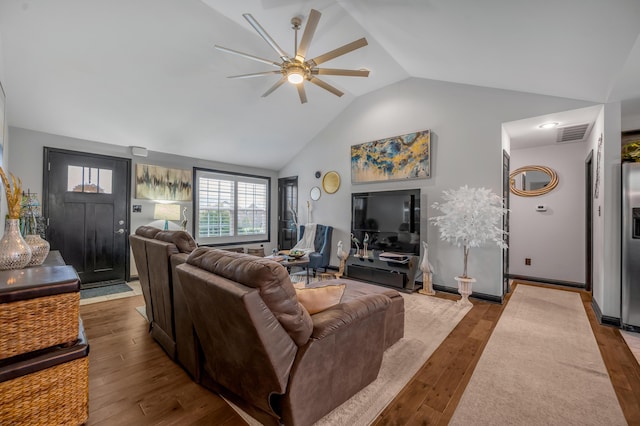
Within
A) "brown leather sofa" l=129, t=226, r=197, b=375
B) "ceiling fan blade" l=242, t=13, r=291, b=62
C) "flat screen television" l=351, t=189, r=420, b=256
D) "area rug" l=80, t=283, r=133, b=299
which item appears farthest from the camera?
"flat screen television" l=351, t=189, r=420, b=256

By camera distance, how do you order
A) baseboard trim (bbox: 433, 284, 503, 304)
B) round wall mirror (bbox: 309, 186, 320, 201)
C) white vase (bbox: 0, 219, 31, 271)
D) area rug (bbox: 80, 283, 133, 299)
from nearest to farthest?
white vase (bbox: 0, 219, 31, 271), baseboard trim (bbox: 433, 284, 503, 304), area rug (bbox: 80, 283, 133, 299), round wall mirror (bbox: 309, 186, 320, 201)

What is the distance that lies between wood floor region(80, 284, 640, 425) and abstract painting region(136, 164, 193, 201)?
2.76 m

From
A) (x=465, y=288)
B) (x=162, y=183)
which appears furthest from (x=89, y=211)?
(x=465, y=288)

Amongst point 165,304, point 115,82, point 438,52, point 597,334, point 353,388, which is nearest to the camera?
point 353,388

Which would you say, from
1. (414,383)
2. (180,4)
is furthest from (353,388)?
(180,4)

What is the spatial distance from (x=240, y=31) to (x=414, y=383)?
13.7 feet

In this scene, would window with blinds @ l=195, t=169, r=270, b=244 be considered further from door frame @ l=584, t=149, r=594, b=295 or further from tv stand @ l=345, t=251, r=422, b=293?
door frame @ l=584, t=149, r=594, b=295

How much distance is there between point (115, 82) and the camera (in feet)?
11.9

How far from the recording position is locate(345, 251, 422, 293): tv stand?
434 centimetres

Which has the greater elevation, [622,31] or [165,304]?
[622,31]

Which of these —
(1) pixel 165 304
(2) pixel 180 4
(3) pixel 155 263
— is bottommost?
(1) pixel 165 304

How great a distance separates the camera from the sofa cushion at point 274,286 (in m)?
1.29

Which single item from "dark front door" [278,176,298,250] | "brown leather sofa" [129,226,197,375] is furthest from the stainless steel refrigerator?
"dark front door" [278,176,298,250]

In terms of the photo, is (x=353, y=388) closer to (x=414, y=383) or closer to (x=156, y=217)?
(x=414, y=383)
